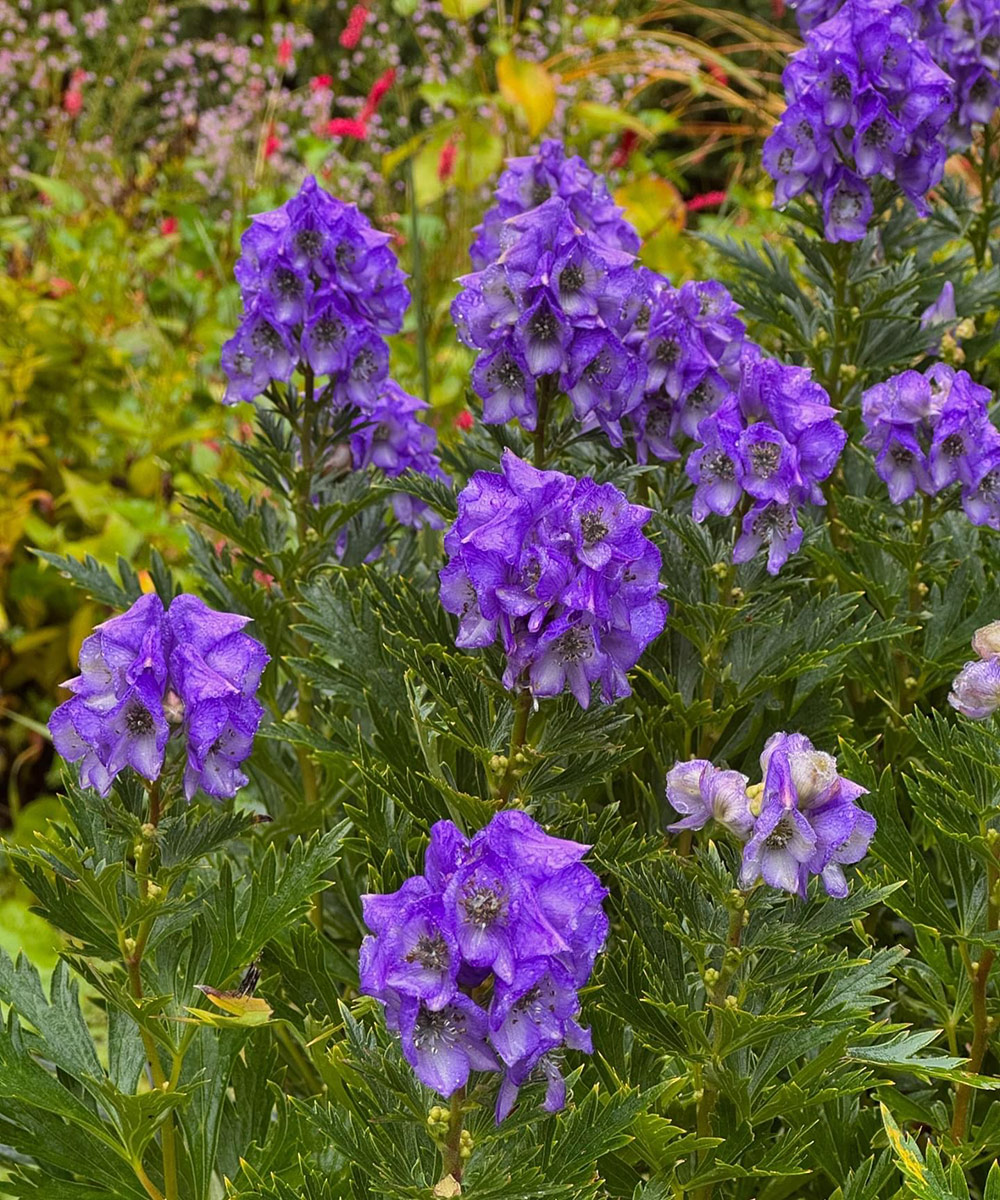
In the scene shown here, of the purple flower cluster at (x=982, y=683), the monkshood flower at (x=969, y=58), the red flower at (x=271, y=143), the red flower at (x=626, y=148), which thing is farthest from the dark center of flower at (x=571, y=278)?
the red flower at (x=271, y=143)

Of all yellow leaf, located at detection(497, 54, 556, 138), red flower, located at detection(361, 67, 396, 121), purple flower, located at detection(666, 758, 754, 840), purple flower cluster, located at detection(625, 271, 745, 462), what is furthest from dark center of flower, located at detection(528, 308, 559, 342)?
red flower, located at detection(361, 67, 396, 121)

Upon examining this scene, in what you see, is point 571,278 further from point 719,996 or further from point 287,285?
point 719,996

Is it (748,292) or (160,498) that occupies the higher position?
(748,292)

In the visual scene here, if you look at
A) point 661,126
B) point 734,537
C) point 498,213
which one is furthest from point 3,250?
point 734,537

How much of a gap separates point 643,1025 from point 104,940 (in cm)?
50

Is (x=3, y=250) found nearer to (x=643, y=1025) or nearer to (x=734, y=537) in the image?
(x=734, y=537)

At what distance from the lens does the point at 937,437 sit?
160cm

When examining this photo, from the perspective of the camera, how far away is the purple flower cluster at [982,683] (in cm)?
125

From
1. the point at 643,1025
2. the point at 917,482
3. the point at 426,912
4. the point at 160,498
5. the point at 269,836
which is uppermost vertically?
the point at 426,912

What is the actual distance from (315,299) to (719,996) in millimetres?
1050

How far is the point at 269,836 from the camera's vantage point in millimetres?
1783

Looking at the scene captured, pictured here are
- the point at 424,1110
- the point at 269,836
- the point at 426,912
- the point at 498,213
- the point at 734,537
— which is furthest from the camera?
the point at 498,213

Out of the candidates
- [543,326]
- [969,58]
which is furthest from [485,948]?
[969,58]

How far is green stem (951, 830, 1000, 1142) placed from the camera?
137cm
